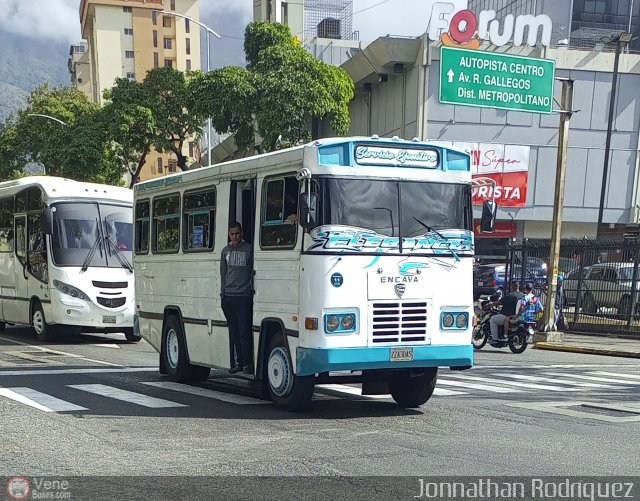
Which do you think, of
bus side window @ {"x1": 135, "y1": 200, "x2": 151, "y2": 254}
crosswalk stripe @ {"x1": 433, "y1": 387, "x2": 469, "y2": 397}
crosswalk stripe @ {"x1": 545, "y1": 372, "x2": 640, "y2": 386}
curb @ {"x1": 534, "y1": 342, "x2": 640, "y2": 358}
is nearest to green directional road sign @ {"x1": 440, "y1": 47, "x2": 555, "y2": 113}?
curb @ {"x1": 534, "y1": 342, "x2": 640, "y2": 358}

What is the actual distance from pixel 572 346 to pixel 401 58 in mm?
21875

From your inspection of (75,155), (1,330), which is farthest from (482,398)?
(75,155)

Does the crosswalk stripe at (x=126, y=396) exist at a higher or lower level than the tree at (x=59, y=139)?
lower

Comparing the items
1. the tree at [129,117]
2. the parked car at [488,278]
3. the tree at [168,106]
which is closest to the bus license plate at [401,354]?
the parked car at [488,278]

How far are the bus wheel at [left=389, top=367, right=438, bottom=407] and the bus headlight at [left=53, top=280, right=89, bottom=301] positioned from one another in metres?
9.99

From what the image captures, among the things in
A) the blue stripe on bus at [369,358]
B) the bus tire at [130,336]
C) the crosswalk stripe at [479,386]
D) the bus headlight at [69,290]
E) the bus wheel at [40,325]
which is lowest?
the bus tire at [130,336]

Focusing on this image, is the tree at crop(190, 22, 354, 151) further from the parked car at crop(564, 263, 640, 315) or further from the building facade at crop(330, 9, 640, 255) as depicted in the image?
the parked car at crop(564, 263, 640, 315)

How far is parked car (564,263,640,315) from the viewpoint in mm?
22484

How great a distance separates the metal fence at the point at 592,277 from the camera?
22.4 m

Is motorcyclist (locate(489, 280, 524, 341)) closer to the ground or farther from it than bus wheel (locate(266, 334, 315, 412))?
closer to the ground

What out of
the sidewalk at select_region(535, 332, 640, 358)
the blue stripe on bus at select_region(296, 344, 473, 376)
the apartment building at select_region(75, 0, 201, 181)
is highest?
the apartment building at select_region(75, 0, 201, 181)

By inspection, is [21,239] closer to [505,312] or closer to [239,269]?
[239,269]

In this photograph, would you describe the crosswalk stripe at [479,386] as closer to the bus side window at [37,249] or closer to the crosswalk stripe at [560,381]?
the crosswalk stripe at [560,381]

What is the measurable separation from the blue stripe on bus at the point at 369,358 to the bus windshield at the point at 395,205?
135 centimetres
